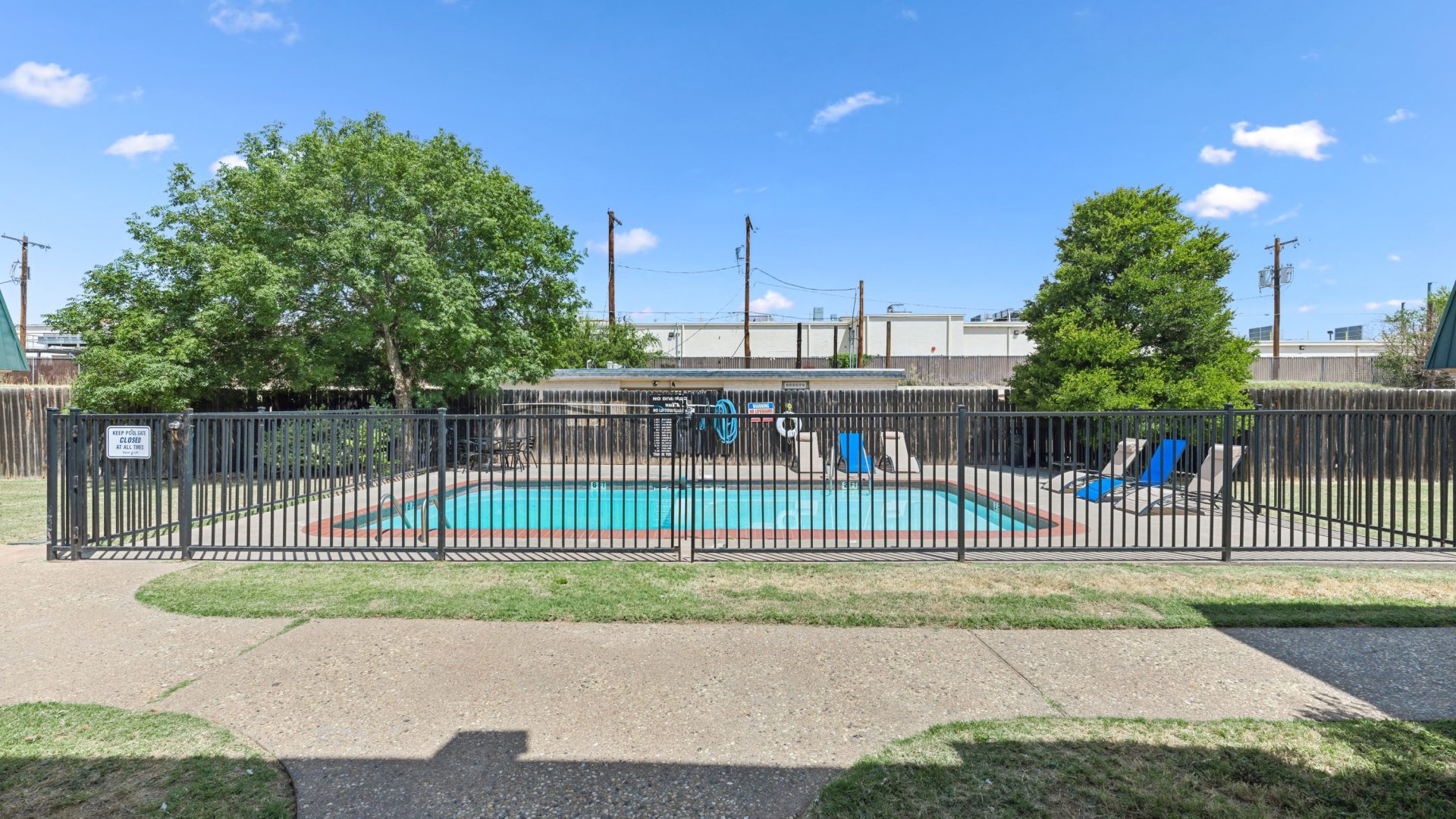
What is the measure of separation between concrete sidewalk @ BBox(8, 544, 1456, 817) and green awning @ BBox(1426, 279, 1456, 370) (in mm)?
1869

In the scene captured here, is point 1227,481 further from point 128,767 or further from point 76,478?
point 76,478

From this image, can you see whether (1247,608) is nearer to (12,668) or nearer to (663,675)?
(663,675)

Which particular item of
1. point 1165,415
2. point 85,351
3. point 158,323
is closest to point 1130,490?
point 1165,415

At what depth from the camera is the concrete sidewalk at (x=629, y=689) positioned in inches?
115

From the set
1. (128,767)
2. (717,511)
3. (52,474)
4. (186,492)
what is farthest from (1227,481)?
(52,474)

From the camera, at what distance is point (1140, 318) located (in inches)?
550

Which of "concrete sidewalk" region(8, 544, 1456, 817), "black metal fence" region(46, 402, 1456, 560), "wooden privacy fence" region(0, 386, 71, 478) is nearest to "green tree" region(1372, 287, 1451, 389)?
"black metal fence" region(46, 402, 1456, 560)

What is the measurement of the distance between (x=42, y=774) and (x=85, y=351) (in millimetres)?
13491

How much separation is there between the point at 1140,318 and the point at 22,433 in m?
23.5

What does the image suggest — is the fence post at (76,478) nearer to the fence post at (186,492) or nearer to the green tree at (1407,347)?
the fence post at (186,492)

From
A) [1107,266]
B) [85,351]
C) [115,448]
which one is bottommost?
[115,448]

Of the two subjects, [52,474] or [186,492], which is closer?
[52,474]

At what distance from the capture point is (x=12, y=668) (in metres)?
4.11

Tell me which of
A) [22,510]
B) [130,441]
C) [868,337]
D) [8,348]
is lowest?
[22,510]
